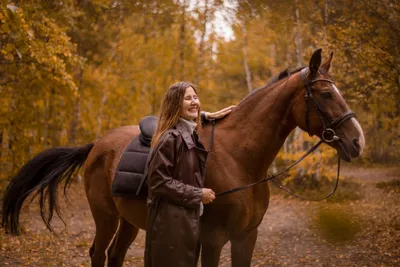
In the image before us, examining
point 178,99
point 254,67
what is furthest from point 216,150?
point 254,67

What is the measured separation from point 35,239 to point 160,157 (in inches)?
226

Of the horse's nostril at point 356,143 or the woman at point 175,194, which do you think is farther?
the horse's nostril at point 356,143

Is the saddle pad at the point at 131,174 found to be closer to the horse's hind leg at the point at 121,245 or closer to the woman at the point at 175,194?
the horse's hind leg at the point at 121,245

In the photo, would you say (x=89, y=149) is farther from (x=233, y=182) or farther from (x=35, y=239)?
(x=35, y=239)

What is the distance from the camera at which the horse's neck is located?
10.5 feet

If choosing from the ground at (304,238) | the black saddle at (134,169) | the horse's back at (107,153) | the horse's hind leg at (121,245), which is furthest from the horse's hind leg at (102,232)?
the ground at (304,238)

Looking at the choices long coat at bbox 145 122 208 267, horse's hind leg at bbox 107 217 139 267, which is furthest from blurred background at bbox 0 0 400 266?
horse's hind leg at bbox 107 217 139 267

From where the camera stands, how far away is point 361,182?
33.5ft

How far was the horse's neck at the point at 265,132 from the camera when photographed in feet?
10.5

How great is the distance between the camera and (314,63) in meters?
2.99

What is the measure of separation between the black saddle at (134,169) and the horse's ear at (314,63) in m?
1.62

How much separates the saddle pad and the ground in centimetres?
240

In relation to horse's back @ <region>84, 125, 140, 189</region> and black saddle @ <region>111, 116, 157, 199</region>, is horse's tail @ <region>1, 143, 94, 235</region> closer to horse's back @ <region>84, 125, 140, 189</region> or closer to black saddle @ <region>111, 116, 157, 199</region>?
horse's back @ <region>84, 125, 140, 189</region>

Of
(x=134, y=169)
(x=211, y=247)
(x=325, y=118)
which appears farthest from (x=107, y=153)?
(x=325, y=118)
